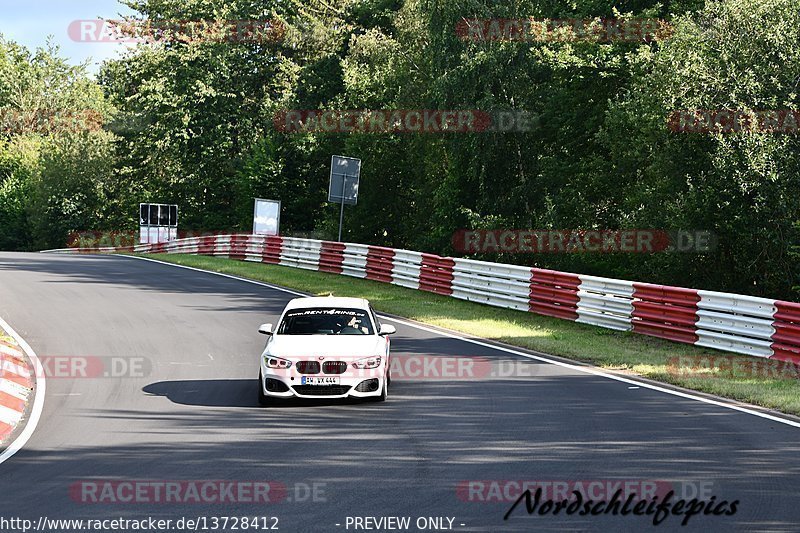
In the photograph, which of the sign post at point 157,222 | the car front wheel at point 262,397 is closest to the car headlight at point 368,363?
the car front wheel at point 262,397

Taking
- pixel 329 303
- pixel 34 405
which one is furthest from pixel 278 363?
pixel 34 405

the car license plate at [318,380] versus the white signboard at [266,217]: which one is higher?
the white signboard at [266,217]

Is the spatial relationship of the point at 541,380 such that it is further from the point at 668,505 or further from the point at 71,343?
the point at 71,343

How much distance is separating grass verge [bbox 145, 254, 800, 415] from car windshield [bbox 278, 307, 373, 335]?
14.7 feet

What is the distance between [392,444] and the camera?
10.5 metres

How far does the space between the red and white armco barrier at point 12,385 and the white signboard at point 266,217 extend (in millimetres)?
30757

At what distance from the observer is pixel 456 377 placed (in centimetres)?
1519

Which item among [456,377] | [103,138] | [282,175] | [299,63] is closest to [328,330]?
[456,377]

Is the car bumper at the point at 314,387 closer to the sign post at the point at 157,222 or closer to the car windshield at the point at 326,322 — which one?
the car windshield at the point at 326,322

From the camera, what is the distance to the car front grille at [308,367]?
12938mm

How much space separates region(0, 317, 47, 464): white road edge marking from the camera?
1056cm

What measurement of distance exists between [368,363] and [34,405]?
14.4 ft

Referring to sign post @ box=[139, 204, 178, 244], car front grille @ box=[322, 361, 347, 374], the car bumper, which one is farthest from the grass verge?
sign post @ box=[139, 204, 178, 244]

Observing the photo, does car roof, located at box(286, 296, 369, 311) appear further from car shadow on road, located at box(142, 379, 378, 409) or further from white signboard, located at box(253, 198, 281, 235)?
white signboard, located at box(253, 198, 281, 235)
